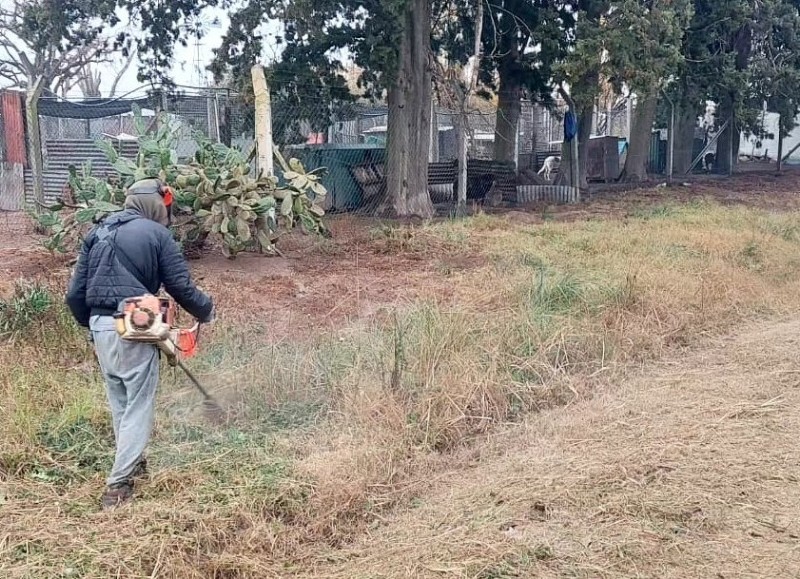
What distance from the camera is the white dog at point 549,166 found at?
19.7 meters

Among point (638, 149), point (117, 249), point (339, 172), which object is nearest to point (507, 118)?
point (339, 172)

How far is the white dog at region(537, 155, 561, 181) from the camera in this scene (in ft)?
64.8

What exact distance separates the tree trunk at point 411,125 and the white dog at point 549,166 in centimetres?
620

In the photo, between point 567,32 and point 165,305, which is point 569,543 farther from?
point 567,32

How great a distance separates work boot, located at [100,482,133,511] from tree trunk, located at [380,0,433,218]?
9.93 meters

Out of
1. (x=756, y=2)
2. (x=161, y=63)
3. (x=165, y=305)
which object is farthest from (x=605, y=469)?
(x=756, y=2)

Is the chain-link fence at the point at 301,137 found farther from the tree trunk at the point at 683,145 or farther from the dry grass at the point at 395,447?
the tree trunk at the point at 683,145

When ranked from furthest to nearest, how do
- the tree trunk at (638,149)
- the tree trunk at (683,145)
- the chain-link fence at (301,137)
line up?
the tree trunk at (683,145), the tree trunk at (638,149), the chain-link fence at (301,137)

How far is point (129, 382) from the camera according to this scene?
3850 mm

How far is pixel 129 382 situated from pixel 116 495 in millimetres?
527

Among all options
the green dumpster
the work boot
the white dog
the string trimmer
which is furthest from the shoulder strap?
the white dog

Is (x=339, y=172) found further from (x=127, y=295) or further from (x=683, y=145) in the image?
(x=683, y=145)

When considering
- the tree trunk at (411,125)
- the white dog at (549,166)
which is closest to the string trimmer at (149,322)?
the tree trunk at (411,125)

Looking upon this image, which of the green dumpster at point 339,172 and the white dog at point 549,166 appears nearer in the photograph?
the green dumpster at point 339,172
